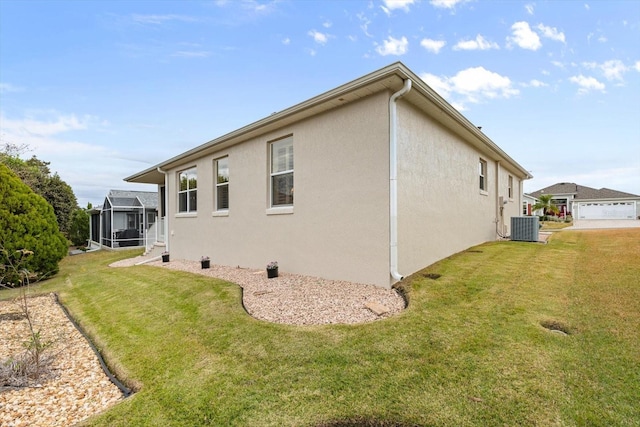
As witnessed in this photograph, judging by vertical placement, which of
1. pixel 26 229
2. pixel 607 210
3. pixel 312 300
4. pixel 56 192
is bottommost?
pixel 312 300

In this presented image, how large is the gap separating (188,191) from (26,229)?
4.91 meters

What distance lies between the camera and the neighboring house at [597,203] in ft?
98.1

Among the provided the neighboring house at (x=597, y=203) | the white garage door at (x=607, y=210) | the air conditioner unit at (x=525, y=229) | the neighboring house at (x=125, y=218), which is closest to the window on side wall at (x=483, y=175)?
the air conditioner unit at (x=525, y=229)

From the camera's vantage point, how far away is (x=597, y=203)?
31.3 meters

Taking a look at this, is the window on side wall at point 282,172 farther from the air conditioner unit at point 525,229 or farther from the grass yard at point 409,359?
the air conditioner unit at point 525,229

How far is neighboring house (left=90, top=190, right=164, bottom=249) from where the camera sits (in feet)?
65.2

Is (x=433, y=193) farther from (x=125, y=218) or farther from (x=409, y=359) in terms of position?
(x=125, y=218)

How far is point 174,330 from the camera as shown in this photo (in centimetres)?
438

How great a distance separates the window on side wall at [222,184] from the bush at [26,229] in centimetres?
526

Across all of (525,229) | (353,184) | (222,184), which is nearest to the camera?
(353,184)

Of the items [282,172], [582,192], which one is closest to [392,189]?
[282,172]

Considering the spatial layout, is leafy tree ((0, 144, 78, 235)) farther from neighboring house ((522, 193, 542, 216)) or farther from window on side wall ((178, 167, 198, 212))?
neighboring house ((522, 193, 542, 216))

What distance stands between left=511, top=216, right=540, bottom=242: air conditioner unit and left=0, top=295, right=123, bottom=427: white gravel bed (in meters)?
12.0

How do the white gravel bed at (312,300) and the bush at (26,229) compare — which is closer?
the white gravel bed at (312,300)
